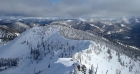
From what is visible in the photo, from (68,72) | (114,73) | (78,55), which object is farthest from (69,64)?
(114,73)

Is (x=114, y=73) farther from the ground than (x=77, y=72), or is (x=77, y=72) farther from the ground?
(x=77, y=72)

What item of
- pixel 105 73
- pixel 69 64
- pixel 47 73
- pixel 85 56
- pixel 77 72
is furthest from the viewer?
pixel 85 56

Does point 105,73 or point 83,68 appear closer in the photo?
point 83,68

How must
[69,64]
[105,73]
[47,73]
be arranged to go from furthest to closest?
[105,73] < [47,73] < [69,64]

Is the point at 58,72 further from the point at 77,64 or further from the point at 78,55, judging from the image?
the point at 78,55

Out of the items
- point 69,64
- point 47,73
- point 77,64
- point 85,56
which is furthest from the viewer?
point 85,56

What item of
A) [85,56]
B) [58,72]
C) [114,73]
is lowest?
[114,73]

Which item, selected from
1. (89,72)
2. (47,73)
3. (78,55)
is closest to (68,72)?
(89,72)

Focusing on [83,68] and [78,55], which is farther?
[78,55]

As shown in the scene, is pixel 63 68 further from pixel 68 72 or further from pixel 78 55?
pixel 78 55
